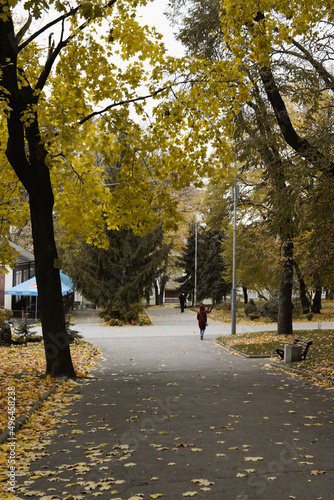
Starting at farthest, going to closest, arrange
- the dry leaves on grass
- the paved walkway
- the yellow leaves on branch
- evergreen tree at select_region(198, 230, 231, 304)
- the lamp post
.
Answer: evergreen tree at select_region(198, 230, 231, 304) < the lamp post < the yellow leaves on branch < the dry leaves on grass < the paved walkway

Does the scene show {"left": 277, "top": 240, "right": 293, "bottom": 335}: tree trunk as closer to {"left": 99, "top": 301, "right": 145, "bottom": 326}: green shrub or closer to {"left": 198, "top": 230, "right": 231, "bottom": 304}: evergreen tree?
{"left": 99, "top": 301, "right": 145, "bottom": 326}: green shrub

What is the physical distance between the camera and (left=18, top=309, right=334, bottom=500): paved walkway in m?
5.21

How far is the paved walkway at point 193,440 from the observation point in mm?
5207

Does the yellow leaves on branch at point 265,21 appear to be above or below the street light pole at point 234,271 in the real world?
above

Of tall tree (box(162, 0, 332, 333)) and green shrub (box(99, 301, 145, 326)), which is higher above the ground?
tall tree (box(162, 0, 332, 333))

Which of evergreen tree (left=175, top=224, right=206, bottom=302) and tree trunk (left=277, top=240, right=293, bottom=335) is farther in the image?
evergreen tree (left=175, top=224, right=206, bottom=302)

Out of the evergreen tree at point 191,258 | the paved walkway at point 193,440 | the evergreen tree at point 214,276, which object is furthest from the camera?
the evergreen tree at point 191,258

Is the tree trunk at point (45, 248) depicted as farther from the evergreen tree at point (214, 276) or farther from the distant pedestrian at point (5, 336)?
the evergreen tree at point (214, 276)

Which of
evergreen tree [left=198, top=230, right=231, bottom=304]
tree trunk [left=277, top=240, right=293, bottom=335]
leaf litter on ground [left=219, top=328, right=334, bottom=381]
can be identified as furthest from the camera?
evergreen tree [left=198, top=230, right=231, bottom=304]

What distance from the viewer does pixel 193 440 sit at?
694cm

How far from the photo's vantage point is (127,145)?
487 inches

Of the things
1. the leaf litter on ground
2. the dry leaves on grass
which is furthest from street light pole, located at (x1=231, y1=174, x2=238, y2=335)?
the dry leaves on grass

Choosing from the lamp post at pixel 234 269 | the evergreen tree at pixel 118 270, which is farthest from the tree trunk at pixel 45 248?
the evergreen tree at pixel 118 270

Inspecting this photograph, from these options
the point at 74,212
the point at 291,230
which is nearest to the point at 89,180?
the point at 74,212
